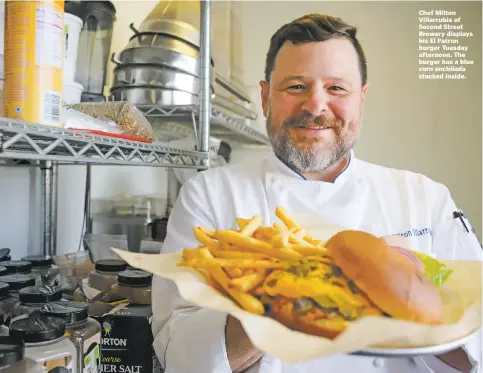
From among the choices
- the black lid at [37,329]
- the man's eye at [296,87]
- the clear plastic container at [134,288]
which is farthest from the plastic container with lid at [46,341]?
the man's eye at [296,87]

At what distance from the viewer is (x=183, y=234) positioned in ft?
2.72

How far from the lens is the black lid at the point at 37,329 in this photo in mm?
515

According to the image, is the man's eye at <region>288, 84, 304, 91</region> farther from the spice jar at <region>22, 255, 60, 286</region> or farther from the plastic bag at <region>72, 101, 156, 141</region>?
the spice jar at <region>22, 255, 60, 286</region>

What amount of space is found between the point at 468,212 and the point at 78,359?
2.08 metres

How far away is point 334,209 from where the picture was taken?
33.2 inches

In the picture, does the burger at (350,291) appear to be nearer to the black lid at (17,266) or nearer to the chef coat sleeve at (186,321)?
the chef coat sleeve at (186,321)

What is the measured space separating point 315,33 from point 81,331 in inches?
25.6

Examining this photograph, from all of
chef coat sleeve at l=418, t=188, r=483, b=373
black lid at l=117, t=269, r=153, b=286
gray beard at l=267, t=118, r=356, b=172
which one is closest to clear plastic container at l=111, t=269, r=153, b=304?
black lid at l=117, t=269, r=153, b=286

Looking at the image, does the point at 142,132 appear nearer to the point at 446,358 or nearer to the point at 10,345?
the point at 10,345

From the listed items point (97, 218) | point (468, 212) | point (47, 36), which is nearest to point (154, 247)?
point (97, 218)

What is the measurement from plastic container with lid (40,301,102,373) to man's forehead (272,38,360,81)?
0.54 metres

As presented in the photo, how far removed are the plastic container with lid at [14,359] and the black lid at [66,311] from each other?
0.08m

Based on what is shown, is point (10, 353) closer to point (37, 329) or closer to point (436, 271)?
point (37, 329)

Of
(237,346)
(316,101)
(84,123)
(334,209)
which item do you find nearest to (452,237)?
(334,209)
